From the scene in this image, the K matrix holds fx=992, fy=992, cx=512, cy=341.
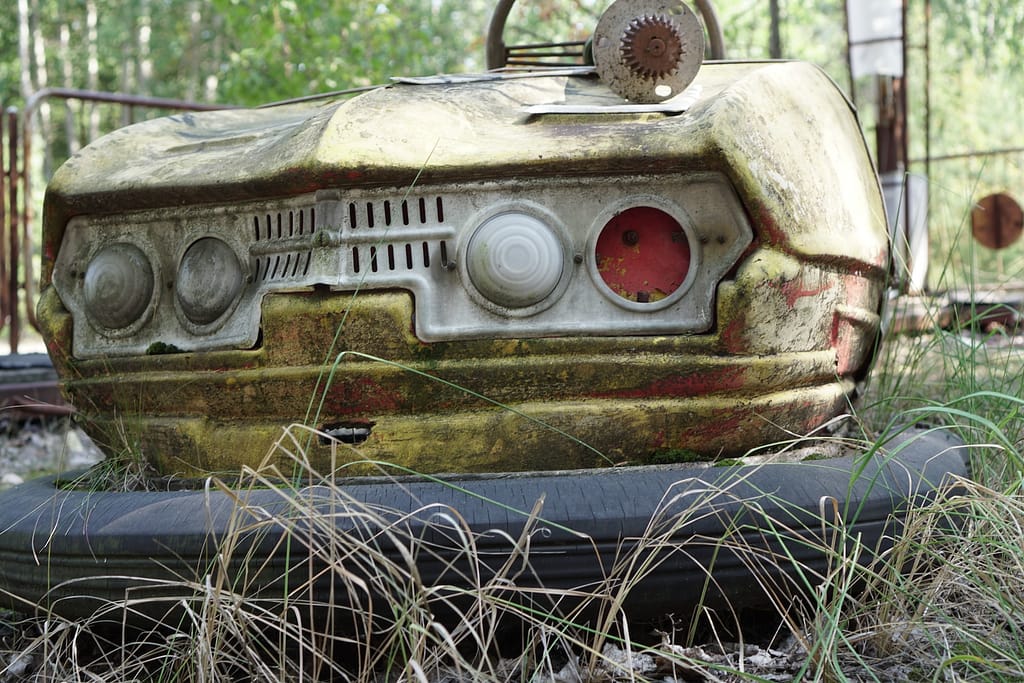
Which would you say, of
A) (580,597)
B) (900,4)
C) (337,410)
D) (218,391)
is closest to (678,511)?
(580,597)

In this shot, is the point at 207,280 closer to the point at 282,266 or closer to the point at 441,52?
the point at 282,266

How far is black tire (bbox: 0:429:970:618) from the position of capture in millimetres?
1321

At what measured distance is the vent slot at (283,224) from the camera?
1.67 metres

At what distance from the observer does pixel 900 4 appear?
6832 mm

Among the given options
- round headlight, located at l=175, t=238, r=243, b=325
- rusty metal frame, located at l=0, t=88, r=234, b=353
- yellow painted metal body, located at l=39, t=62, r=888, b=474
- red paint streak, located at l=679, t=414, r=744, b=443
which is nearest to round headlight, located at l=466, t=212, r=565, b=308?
yellow painted metal body, located at l=39, t=62, r=888, b=474

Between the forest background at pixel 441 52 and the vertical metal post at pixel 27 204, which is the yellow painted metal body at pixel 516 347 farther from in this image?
the forest background at pixel 441 52

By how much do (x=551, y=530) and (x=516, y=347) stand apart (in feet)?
1.16

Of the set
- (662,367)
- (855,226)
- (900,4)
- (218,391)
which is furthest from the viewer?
(900,4)

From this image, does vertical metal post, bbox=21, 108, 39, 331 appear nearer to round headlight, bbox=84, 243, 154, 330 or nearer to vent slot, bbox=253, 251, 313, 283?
round headlight, bbox=84, 243, 154, 330

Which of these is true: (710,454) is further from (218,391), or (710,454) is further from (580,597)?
(218,391)

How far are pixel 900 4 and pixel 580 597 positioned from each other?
664 cm

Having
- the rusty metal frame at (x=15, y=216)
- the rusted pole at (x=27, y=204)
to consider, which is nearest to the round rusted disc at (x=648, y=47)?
the rusty metal frame at (x=15, y=216)

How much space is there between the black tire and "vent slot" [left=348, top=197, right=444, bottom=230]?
0.43 m

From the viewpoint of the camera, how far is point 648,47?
172cm
